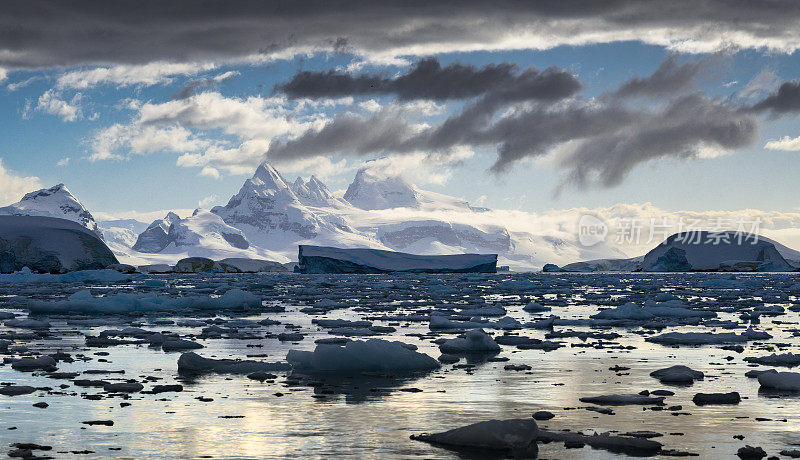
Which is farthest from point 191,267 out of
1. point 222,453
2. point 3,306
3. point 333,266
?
point 222,453

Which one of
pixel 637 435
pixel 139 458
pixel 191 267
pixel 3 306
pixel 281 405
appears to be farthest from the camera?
pixel 191 267

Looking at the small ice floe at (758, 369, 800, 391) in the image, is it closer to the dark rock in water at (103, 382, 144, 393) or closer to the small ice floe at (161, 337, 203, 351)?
the dark rock in water at (103, 382, 144, 393)

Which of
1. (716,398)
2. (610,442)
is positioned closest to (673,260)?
(716,398)

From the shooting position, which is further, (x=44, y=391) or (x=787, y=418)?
(x=44, y=391)

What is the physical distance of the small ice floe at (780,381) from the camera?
8938 millimetres

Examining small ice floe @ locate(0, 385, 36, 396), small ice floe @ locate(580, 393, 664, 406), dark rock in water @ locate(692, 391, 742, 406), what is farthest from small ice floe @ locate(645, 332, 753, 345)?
small ice floe @ locate(0, 385, 36, 396)

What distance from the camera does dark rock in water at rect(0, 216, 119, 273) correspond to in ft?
273

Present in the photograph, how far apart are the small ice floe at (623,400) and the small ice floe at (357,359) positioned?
2.76 m

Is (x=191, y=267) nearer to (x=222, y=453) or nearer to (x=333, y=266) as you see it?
(x=333, y=266)

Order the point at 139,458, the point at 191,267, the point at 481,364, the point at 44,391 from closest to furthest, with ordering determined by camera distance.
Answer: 1. the point at 139,458
2. the point at 44,391
3. the point at 481,364
4. the point at 191,267

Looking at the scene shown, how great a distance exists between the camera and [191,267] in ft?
458

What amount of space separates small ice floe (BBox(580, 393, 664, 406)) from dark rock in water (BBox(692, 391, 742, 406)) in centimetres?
32

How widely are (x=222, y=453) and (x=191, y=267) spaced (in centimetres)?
13727

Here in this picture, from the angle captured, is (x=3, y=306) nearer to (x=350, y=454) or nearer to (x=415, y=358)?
(x=415, y=358)
